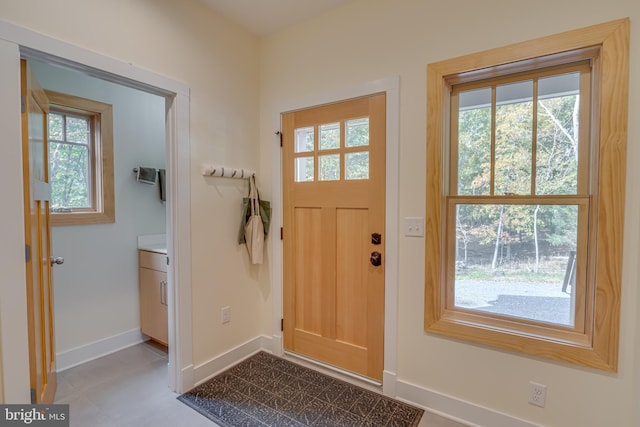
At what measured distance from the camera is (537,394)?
1550 millimetres

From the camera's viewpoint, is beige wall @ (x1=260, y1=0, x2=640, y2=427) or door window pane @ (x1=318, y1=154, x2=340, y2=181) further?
door window pane @ (x1=318, y1=154, x2=340, y2=181)

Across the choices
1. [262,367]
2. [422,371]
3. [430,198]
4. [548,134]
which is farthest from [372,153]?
[262,367]

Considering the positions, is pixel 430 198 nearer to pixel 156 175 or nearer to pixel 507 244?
pixel 507 244

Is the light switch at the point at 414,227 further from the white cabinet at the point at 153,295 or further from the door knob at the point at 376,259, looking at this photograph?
the white cabinet at the point at 153,295

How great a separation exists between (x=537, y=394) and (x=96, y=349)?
10.5ft

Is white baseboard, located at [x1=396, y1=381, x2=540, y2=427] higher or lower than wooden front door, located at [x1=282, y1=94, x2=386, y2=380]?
lower

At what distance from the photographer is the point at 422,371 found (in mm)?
1875

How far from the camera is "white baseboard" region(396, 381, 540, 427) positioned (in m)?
1.63

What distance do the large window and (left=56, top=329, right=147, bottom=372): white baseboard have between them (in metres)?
2.63

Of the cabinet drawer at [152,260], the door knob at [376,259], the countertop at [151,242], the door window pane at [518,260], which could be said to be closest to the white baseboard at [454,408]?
the door window pane at [518,260]

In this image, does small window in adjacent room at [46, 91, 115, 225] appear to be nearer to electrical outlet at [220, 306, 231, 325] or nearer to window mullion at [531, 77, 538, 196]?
electrical outlet at [220, 306, 231, 325]

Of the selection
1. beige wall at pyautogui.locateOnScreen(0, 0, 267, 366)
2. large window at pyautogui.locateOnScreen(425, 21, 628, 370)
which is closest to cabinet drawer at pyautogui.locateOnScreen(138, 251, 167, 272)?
beige wall at pyautogui.locateOnScreen(0, 0, 267, 366)

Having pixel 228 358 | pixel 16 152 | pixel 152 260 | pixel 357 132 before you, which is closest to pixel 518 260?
pixel 357 132

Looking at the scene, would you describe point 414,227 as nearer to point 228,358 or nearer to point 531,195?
point 531,195
